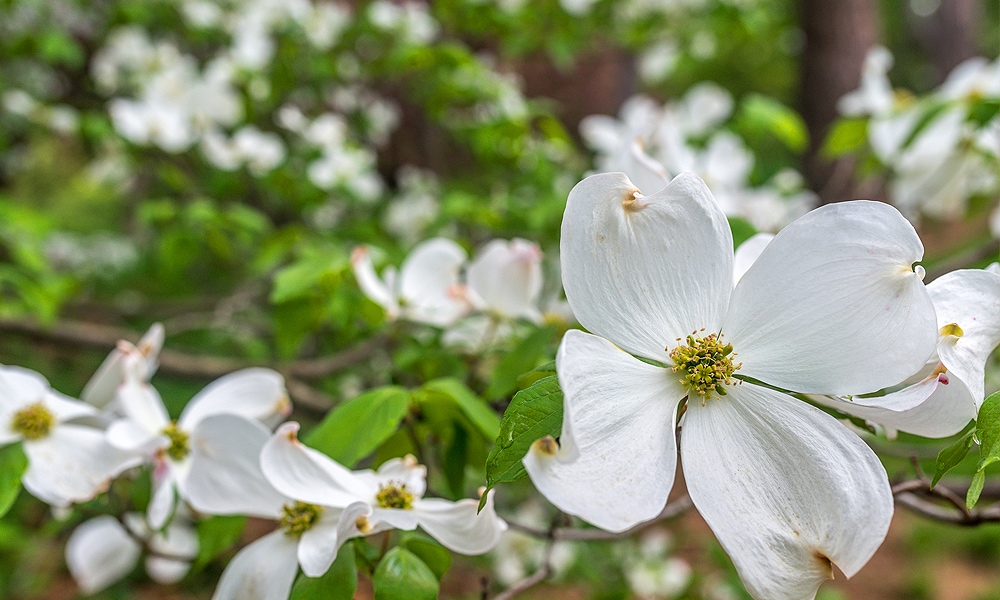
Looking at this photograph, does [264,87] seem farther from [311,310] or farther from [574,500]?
[574,500]

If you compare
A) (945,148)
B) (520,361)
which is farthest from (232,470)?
(945,148)

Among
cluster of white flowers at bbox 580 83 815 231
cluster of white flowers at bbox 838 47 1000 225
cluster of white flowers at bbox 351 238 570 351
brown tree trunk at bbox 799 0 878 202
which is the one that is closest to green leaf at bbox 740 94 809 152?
cluster of white flowers at bbox 580 83 815 231

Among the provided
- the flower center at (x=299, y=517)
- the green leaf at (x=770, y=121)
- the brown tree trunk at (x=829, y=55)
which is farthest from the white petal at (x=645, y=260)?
the brown tree trunk at (x=829, y=55)

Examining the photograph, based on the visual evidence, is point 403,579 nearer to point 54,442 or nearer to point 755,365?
point 755,365

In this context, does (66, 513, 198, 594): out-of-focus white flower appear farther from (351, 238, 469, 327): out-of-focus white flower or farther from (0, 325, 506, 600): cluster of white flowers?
(351, 238, 469, 327): out-of-focus white flower

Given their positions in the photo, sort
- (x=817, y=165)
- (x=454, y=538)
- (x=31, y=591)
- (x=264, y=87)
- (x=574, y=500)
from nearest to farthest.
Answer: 1. (x=574, y=500)
2. (x=454, y=538)
3. (x=264, y=87)
4. (x=817, y=165)
5. (x=31, y=591)

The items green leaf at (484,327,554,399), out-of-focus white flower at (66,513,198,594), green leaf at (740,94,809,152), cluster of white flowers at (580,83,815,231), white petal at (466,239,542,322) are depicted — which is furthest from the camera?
green leaf at (740,94,809,152)

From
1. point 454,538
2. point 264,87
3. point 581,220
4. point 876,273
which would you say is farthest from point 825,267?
point 264,87
